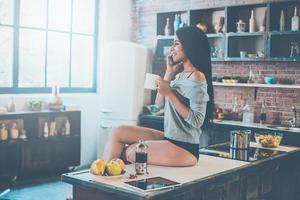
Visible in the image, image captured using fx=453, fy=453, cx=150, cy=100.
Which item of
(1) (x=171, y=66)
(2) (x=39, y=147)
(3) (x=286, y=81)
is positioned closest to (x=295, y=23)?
(3) (x=286, y=81)

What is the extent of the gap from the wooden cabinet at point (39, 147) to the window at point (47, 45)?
525 mm

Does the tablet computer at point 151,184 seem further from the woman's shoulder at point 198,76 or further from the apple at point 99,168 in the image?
the woman's shoulder at point 198,76

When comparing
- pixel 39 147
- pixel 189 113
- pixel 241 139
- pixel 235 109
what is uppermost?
pixel 189 113

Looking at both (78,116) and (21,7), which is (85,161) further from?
(21,7)

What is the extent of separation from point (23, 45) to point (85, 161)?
Answer: 80.1 inches

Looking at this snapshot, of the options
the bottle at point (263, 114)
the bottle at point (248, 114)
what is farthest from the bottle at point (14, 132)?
the bottle at point (263, 114)

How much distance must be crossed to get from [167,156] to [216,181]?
43 cm

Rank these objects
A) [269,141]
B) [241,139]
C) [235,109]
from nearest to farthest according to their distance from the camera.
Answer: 1. [241,139]
2. [269,141]
3. [235,109]

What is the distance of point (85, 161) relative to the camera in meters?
7.08

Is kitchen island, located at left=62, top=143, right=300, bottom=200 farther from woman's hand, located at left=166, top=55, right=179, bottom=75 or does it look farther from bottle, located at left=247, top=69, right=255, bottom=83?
bottle, located at left=247, top=69, right=255, bottom=83

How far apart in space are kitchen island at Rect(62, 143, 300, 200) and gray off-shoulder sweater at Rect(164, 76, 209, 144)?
25 centimetres

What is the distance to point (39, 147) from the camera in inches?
237

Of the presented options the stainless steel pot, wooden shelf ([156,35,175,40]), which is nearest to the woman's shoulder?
the stainless steel pot

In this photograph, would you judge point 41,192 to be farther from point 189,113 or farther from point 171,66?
point 189,113
